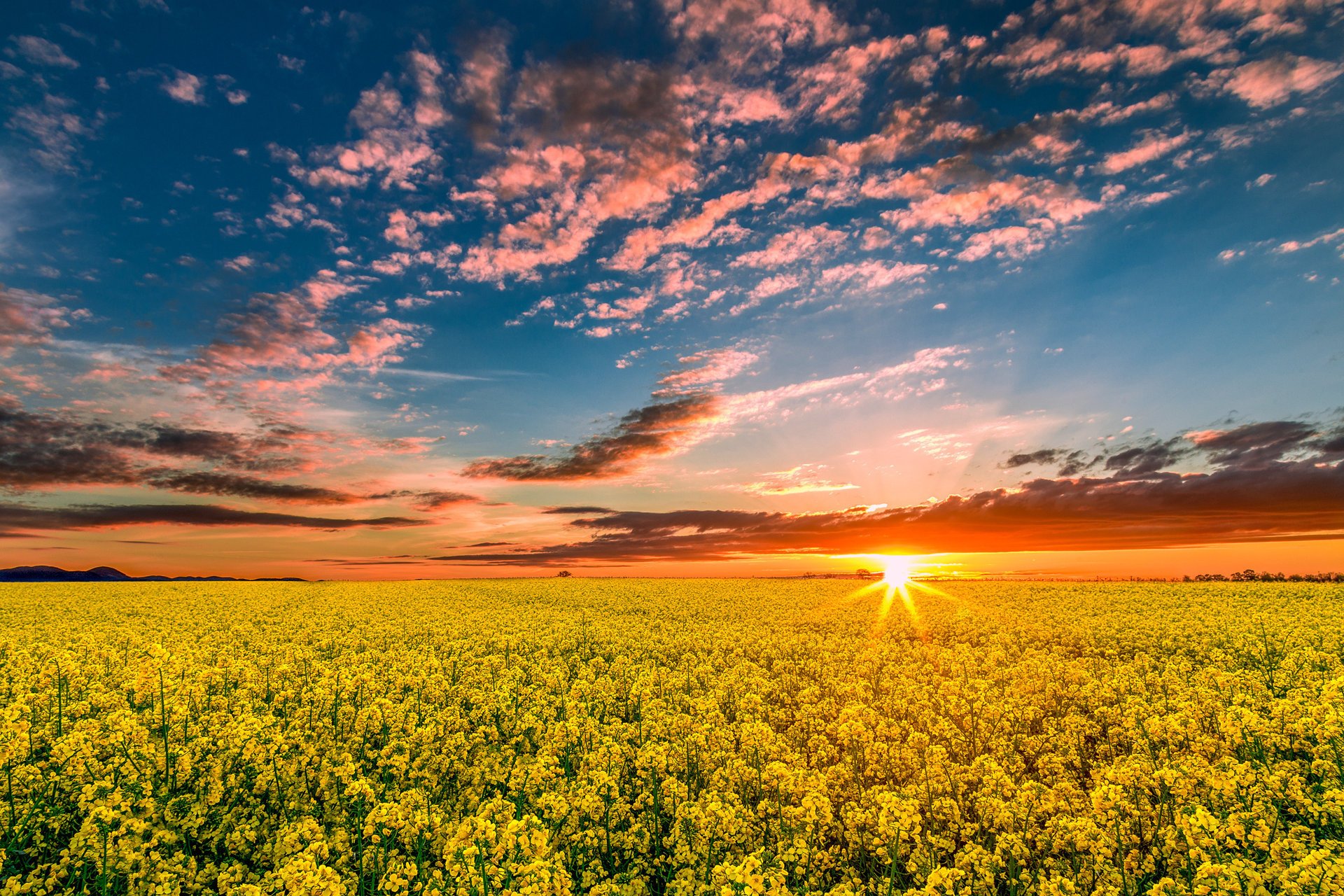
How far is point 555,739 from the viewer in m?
10.1

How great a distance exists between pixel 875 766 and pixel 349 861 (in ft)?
26.3

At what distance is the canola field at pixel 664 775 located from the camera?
701 cm

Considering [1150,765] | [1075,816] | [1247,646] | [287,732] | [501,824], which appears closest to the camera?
[501,824]

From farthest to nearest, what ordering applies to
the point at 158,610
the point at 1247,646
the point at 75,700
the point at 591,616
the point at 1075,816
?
the point at 158,610, the point at 591,616, the point at 1247,646, the point at 75,700, the point at 1075,816

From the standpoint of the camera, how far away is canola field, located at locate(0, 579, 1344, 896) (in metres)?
7.01

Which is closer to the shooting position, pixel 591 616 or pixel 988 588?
pixel 591 616

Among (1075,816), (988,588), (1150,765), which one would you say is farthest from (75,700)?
(988,588)

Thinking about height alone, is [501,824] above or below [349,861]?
above

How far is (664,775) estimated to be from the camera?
9.66 meters

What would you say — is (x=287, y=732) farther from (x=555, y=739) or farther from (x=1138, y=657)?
(x=1138, y=657)

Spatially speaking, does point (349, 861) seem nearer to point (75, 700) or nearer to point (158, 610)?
point (75, 700)

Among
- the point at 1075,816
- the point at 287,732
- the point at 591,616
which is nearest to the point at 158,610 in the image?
the point at 591,616

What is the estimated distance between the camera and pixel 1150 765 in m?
9.56

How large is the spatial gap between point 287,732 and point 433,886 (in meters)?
5.93
